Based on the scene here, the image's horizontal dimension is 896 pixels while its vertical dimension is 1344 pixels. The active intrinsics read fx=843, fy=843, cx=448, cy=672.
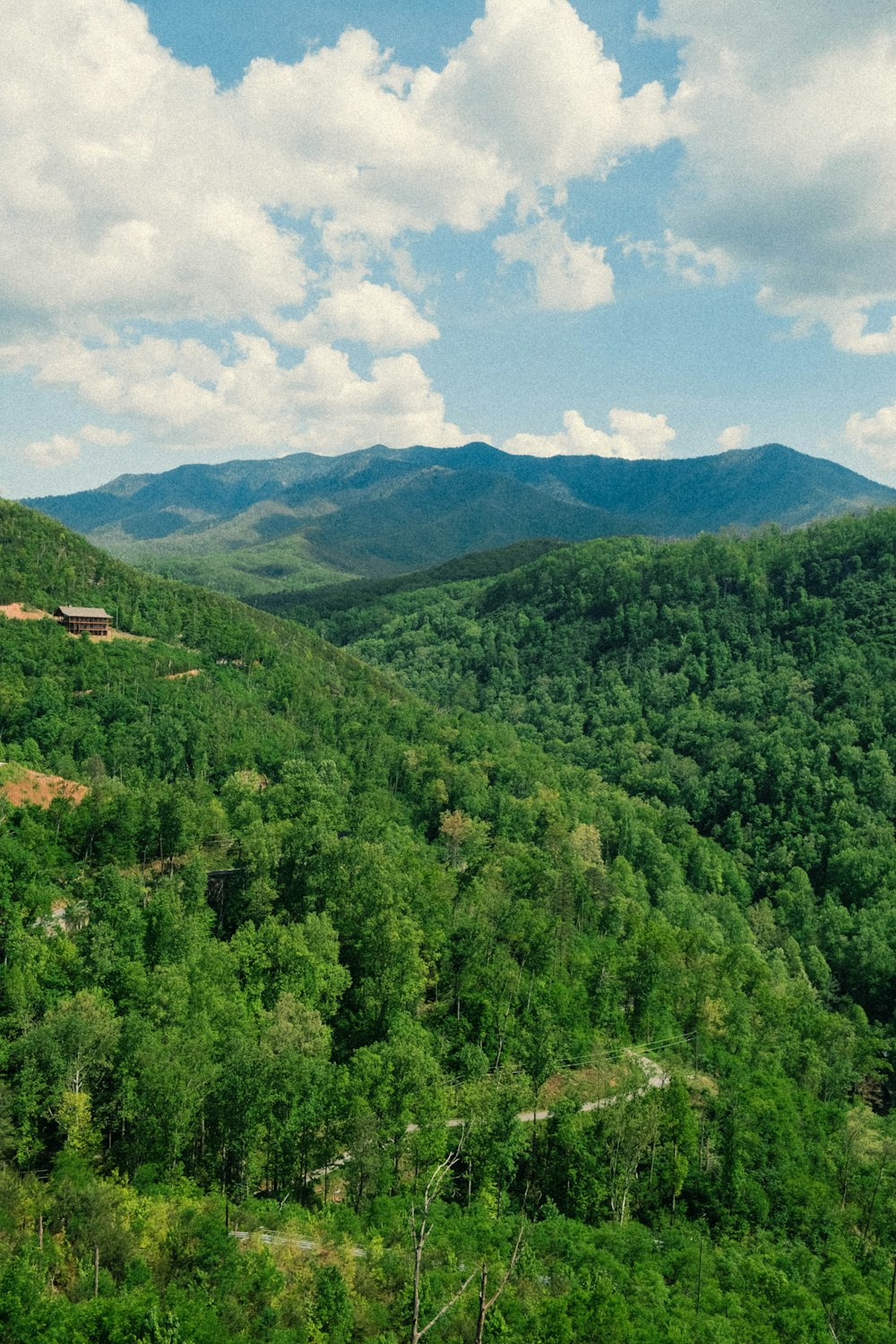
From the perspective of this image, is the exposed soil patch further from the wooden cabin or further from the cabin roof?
the cabin roof

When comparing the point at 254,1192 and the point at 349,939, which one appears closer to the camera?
the point at 254,1192

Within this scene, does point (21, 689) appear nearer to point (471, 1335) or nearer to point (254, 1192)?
point (254, 1192)

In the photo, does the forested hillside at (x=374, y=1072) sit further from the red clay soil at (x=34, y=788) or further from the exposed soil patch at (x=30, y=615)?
the exposed soil patch at (x=30, y=615)

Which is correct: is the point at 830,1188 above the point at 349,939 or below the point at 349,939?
below

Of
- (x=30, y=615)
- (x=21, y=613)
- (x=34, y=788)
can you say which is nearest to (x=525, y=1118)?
(x=34, y=788)

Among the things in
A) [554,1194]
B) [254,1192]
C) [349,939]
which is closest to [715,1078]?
[554,1194]

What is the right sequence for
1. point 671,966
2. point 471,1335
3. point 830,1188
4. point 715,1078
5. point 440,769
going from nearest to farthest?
point 471,1335 → point 830,1188 → point 715,1078 → point 671,966 → point 440,769

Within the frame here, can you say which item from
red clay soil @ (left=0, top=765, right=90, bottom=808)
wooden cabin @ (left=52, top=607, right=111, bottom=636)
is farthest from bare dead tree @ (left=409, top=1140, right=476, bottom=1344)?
wooden cabin @ (left=52, top=607, right=111, bottom=636)

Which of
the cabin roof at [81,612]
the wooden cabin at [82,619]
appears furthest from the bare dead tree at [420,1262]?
the cabin roof at [81,612]
